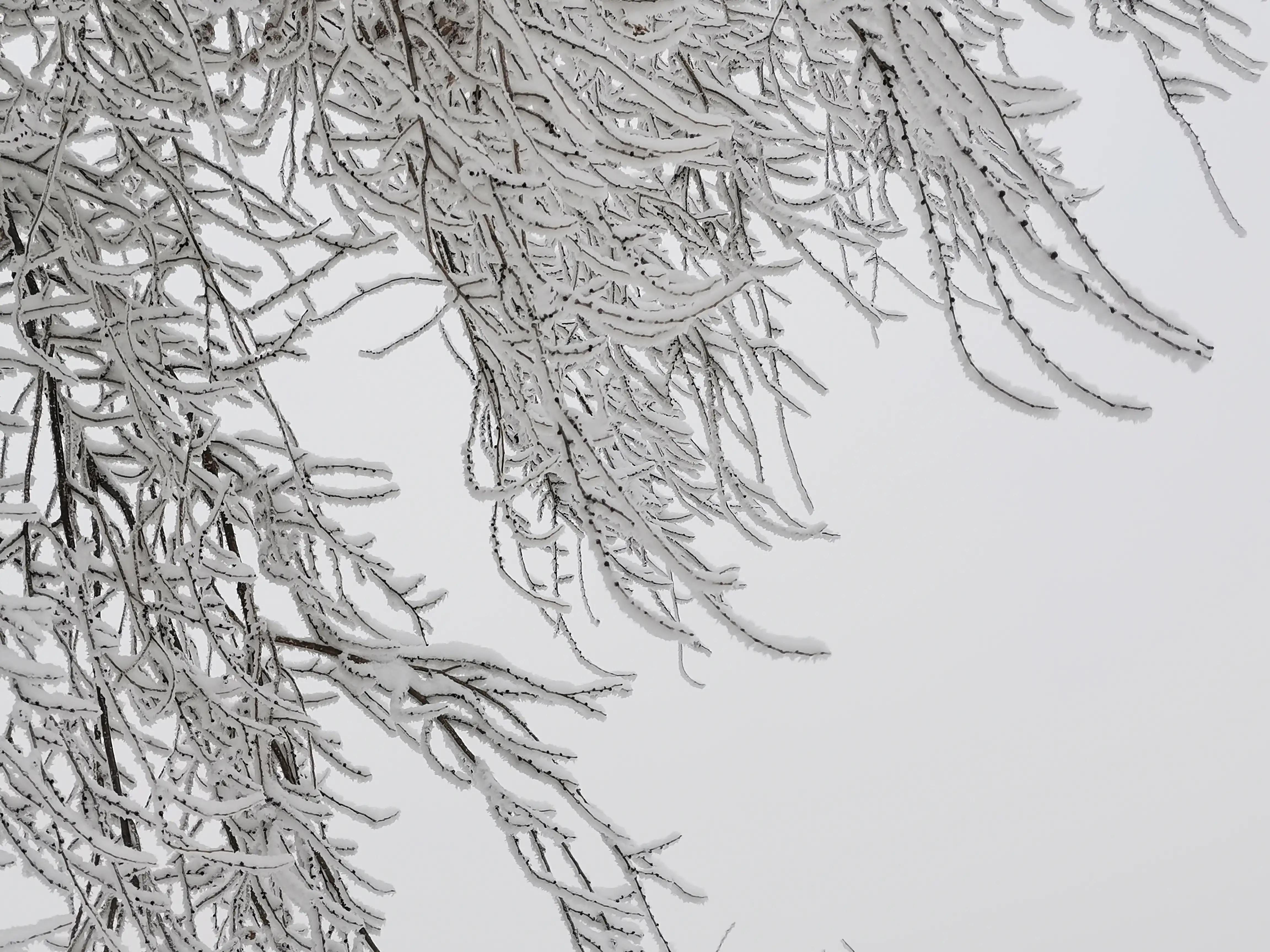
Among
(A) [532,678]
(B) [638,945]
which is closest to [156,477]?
(A) [532,678]

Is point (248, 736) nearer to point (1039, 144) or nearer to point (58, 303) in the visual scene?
point (58, 303)

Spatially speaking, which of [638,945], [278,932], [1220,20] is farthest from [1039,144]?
[278,932]

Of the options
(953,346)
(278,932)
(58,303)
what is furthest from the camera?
(278,932)

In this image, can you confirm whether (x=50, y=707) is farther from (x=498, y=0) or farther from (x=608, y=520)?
(x=498, y=0)

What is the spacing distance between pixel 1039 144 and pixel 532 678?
1688 millimetres

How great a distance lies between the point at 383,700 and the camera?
7.36ft

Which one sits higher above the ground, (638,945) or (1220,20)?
(1220,20)

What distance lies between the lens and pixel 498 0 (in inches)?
40.2

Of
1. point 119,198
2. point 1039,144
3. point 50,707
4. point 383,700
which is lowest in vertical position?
point 50,707

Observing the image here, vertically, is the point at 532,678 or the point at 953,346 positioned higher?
the point at 532,678

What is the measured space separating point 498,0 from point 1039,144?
1.70 m

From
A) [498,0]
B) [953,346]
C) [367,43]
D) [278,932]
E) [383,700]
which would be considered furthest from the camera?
[383,700]

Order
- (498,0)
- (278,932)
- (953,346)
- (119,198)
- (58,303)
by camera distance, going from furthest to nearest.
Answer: (278,932) < (119,198) < (58,303) < (498,0) < (953,346)

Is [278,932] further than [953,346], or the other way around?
[278,932]
